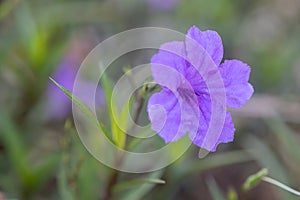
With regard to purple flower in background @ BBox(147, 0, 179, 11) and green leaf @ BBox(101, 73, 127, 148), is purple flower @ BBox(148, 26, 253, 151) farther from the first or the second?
purple flower in background @ BBox(147, 0, 179, 11)

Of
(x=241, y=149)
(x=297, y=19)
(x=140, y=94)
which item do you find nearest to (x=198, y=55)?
(x=140, y=94)

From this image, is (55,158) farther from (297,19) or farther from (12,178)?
(297,19)

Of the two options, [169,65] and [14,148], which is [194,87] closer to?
[169,65]

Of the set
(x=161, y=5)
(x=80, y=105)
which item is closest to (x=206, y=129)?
(x=80, y=105)

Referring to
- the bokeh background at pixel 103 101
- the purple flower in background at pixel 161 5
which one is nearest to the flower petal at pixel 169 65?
the bokeh background at pixel 103 101

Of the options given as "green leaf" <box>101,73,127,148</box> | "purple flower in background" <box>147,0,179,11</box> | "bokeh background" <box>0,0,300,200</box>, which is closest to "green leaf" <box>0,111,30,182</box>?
"bokeh background" <box>0,0,300,200</box>

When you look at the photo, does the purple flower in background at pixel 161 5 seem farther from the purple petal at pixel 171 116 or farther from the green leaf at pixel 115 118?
the purple petal at pixel 171 116
